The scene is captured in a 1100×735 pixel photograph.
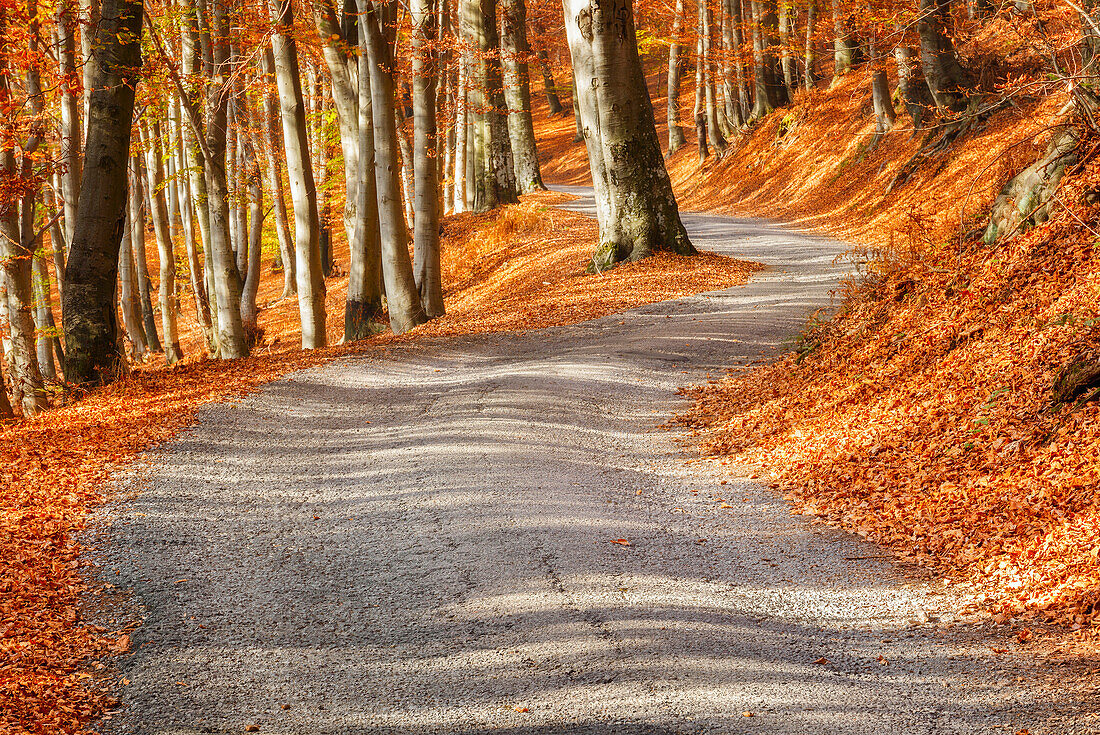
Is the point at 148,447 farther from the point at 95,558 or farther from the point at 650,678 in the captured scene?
the point at 650,678

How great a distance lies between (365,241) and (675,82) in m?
21.8

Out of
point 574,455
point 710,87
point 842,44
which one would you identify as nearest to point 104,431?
point 574,455

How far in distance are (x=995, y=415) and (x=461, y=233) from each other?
67.1 feet

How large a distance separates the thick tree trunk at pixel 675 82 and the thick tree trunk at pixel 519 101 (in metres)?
5.07

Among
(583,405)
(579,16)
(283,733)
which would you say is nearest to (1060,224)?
(583,405)

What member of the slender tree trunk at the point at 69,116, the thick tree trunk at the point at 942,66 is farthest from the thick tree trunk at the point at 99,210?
the thick tree trunk at the point at 942,66

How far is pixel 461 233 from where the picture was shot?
2525 centimetres

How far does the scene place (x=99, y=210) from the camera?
1062cm

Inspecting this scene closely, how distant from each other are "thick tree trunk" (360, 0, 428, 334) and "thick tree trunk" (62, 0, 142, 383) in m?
3.55

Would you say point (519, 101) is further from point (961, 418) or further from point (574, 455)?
point (961, 418)

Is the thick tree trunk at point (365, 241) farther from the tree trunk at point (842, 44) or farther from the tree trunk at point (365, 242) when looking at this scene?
→ the tree trunk at point (842, 44)

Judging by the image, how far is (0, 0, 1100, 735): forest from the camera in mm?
4020

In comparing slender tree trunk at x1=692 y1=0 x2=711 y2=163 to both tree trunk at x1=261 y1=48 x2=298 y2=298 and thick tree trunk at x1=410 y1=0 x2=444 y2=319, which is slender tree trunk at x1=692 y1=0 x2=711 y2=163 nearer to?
tree trunk at x1=261 y1=48 x2=298 y2=298

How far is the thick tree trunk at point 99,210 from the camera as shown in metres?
10.6
